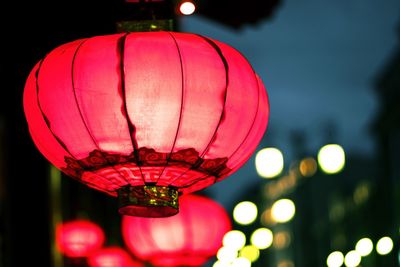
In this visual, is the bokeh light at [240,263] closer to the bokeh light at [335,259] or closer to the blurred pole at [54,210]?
the bokeh light at [335,259]

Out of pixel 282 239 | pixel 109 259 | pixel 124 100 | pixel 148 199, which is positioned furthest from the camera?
pixel 282 239

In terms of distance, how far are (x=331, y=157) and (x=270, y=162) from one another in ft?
3.01

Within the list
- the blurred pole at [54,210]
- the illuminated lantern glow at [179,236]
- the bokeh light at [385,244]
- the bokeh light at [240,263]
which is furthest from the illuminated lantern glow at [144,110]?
the bokeh light at [240,263]

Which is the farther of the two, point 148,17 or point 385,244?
point 385,244

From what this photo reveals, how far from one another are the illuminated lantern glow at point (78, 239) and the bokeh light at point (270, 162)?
268 centimetres

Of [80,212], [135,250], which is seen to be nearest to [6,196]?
[135,250]

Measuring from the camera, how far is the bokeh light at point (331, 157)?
9.63m

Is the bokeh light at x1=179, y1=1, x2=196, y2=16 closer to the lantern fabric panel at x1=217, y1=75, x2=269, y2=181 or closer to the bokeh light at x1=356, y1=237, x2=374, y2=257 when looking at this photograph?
the lantern fabric panel at x1=217, y1=75, x2=269, y2=181

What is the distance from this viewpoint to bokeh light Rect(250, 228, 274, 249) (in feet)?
43.5

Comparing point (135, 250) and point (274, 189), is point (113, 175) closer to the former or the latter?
point (135, 250)

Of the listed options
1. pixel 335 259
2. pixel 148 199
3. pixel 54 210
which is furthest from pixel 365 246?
pixel 148 199

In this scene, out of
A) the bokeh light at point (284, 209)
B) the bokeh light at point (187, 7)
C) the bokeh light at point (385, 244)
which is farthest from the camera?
the bokeh light at point (284, 209)

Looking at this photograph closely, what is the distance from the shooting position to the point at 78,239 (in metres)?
11.2

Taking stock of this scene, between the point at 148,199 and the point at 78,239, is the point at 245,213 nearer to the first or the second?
the point at 78,239
